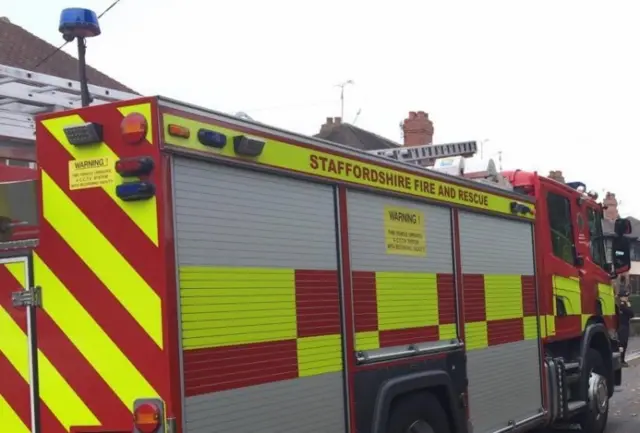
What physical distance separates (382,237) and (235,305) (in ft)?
4.99

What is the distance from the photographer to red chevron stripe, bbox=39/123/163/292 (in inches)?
137

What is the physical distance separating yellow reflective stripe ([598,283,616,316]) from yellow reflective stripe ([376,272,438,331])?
3.82 meters

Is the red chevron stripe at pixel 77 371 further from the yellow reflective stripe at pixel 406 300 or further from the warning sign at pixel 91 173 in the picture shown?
the yellow reflective stripe at pixel 406 300

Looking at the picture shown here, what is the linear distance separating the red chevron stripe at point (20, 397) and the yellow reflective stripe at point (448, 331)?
283 centimetres

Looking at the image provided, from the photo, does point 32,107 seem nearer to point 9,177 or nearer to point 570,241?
point 9,177

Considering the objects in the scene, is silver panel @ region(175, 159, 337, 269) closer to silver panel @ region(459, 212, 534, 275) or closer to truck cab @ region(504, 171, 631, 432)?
silver panel @ region(459, 212, 534, 275)

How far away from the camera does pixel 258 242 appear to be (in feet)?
13.2

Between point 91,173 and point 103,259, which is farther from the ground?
point 91,173

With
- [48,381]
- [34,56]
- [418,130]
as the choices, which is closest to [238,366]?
[48,381]

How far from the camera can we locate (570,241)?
805cm

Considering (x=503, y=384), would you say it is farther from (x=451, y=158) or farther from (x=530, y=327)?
(x=451, y=158)

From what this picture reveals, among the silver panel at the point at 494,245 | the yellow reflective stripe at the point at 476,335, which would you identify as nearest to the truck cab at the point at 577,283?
the silver panel at the point at 494,245

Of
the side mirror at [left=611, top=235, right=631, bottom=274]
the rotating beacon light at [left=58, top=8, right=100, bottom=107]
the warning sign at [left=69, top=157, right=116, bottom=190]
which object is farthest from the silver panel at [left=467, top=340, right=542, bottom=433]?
the rotating beacon light at [left=58, top=8, right=100, bottom=107]

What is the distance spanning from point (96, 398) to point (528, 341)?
448 centimetres
